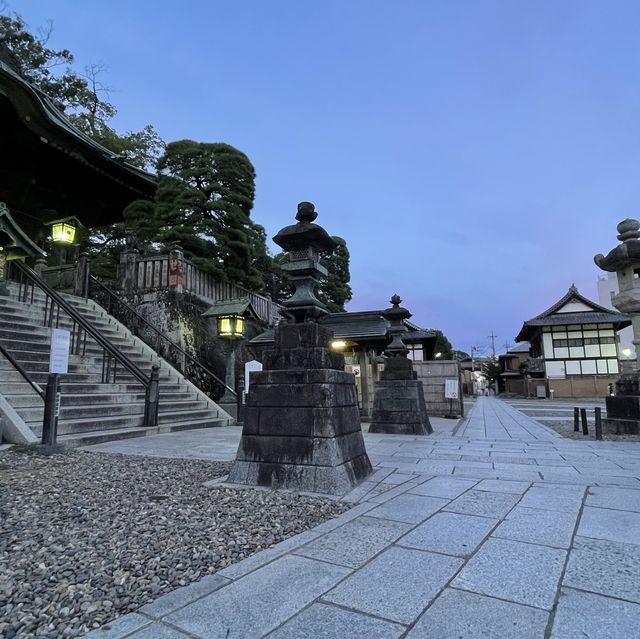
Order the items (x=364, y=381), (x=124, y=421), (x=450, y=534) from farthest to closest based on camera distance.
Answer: (x=364, y=381) → (x=124, y=421) → (x=450, y=534)

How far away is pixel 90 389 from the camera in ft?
29.5

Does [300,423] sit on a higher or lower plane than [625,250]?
lower

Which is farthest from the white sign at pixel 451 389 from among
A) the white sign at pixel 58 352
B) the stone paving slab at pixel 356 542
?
the white sign at pixel 58 352

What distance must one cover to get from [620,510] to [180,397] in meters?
10.2

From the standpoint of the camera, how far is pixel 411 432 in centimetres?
918

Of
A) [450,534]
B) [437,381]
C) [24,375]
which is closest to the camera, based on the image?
[450,534]

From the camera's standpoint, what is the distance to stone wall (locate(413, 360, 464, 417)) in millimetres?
15227

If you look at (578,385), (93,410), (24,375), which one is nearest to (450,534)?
(24,375)

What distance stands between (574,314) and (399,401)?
29818 millimetres

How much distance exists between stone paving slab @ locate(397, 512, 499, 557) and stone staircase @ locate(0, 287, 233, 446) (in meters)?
6.08

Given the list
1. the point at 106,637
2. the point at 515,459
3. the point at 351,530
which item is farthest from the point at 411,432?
the point at 106,637

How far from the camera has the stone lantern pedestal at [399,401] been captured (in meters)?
9.25

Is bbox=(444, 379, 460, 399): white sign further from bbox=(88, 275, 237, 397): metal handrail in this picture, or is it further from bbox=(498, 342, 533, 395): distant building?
bbox=(498, 342, 533, 395): distant building

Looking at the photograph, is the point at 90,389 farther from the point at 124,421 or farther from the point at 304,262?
the point at 304,262
